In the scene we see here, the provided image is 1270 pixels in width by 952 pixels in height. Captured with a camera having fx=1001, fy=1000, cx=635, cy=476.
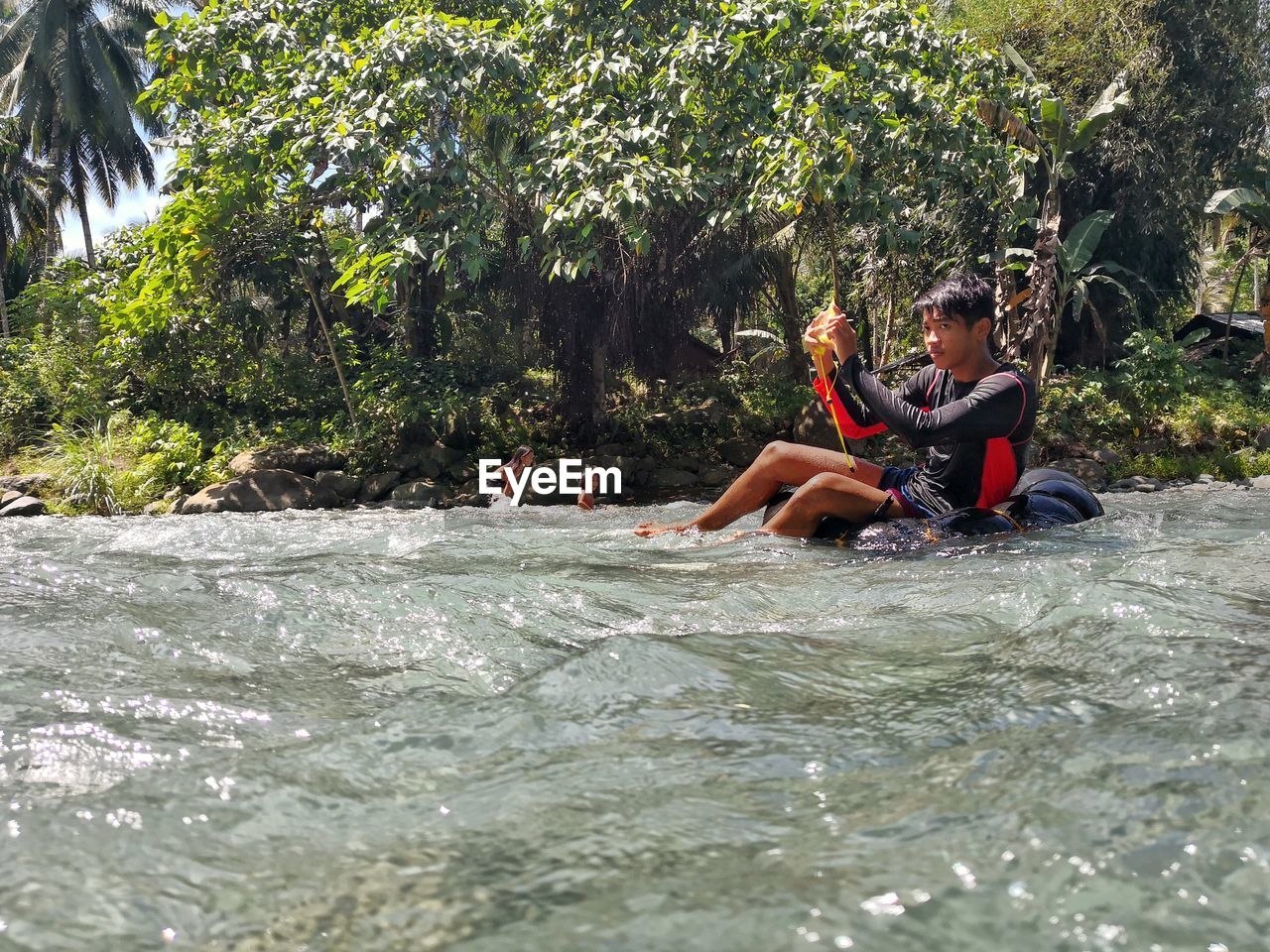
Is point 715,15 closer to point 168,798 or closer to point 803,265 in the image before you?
point 168,798

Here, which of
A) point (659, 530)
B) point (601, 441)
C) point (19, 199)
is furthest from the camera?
point (19, 199)

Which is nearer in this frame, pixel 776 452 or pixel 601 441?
pixel 776 452

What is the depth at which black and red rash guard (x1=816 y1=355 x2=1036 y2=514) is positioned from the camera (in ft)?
13.7

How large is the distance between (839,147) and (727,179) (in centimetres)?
167

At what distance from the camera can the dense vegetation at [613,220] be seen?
9570 mm

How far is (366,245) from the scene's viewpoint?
9711mm

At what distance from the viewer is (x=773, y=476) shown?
195 inches

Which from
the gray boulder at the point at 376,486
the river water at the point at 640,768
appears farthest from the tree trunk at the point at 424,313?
the river water at the point at 640,768

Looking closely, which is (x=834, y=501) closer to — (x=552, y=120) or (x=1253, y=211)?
(x=552, y=120)

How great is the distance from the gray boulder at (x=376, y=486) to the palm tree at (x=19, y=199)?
19.5m

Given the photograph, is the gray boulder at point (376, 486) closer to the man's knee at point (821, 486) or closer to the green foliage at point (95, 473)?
the green foliage at point (95, 473)

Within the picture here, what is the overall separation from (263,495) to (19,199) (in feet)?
75.1

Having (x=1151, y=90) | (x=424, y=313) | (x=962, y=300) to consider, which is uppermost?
(x=1151, y=90)

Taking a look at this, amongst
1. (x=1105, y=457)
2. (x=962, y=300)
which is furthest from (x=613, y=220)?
(x=1105, y=457)
